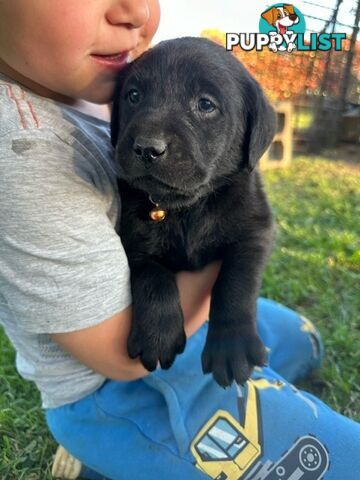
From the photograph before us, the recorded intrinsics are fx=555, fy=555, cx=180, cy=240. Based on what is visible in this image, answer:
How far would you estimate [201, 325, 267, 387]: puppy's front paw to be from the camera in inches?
56.9

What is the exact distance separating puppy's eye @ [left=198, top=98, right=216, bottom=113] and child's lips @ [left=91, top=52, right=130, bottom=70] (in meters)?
0.27

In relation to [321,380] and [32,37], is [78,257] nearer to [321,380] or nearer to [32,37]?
[32,37]

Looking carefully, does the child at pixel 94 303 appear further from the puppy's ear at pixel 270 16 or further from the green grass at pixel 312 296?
the puppy's ear at pixel 270 16

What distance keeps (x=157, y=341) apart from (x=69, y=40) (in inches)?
31.1

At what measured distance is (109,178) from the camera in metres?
1.60

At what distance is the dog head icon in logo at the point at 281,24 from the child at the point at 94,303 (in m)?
0.53

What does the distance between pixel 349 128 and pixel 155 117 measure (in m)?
4.80

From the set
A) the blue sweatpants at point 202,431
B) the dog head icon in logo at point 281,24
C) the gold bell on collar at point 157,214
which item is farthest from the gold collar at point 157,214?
the dog head icon in logo at point 281,24

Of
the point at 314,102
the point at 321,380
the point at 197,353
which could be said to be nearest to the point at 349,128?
the point at 314,102

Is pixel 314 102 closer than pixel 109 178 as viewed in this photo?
No

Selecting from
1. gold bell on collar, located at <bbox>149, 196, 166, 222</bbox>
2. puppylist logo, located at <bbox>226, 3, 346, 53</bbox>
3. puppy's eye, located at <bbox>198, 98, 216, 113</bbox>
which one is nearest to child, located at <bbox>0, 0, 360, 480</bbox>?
gold bell on collar, located at <bbox>149, 196, 166, 222</bbox>

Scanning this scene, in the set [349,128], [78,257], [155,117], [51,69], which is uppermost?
[51,69]

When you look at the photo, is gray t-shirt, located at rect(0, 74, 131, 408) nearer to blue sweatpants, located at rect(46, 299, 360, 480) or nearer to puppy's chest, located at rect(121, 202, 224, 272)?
puppy's chest, located at rect(121, 202, 224, 272)

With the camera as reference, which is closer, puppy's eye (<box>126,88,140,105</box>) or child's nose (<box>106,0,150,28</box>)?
child's nose (<box>106,0,150,28</box>)
